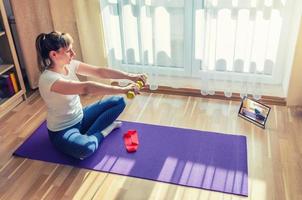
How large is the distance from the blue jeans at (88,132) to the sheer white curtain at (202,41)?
0.57 metres

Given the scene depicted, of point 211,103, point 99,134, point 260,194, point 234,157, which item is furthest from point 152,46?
point 260,194

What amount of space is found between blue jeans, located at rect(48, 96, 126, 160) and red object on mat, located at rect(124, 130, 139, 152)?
153mm

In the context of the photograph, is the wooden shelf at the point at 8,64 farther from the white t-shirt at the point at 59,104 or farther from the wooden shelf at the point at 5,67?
the white t-shirt at the point at 59,104

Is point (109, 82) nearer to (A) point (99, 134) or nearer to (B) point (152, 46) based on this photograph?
(B) point (152, 46)

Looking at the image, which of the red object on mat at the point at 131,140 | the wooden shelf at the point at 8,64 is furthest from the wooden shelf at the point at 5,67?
the red object on mat at the point at 131,140

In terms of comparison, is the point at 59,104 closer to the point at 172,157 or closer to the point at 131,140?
the point at 131,140

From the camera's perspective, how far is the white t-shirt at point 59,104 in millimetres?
1947

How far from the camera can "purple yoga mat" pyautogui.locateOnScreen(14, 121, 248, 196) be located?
75.6 inches

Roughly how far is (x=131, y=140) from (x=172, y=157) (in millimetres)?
313

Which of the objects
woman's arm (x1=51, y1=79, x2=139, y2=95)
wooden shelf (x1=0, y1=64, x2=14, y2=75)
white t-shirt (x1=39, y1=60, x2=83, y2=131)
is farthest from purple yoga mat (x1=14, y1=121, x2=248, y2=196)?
wooden shelf (x1=0, y1=64, x2=14, y2=75)

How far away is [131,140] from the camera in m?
2.23

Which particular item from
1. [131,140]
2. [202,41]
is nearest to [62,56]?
[131,140]

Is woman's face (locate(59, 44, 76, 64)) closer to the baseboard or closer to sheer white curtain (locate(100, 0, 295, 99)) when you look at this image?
sheer white curtain (locate(100, 0, 295, 99))

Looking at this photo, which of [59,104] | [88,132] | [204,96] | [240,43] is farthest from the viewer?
[204,96]
